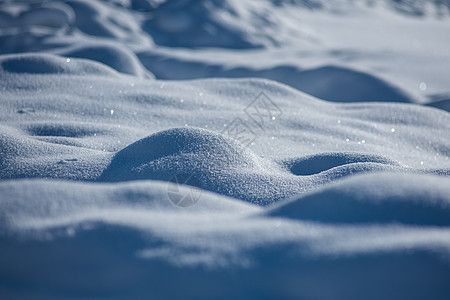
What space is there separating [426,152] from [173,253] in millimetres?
1425

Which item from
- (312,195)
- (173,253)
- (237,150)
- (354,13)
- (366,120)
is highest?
(354,13)

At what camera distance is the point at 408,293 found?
74 centimetres

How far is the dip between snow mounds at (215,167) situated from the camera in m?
1.23

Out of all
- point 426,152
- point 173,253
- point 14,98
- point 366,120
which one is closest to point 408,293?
point 173,253

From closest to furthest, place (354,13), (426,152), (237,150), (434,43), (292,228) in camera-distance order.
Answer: (292,228) < (237,150) < (426,152) < (434,43) < (354,13)

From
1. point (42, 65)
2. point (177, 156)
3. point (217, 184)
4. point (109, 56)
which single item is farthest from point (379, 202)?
point (109, 56)

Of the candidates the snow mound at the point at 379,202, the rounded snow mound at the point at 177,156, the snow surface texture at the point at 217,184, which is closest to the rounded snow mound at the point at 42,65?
the snow surface texture at the point at 217,184

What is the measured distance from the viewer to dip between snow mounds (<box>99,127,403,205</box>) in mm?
1234

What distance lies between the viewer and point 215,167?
4.21ft

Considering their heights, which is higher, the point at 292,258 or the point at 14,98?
the point at 14,98

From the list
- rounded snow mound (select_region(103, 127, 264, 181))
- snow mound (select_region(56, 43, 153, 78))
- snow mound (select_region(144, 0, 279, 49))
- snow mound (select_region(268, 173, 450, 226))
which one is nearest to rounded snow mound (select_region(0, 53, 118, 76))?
snow mound (select_region(56, 43, 153, 78))

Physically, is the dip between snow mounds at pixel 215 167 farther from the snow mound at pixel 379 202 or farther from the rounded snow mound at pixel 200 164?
the snow mound at pixel 379 202

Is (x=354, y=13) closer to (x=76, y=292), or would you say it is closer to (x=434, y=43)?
(x=434, y=43)

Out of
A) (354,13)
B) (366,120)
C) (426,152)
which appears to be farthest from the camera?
(354,13)
